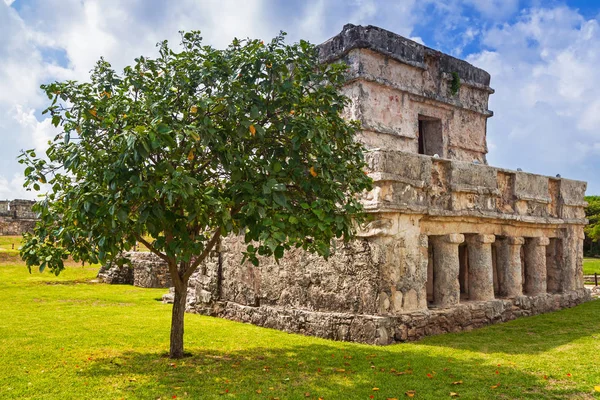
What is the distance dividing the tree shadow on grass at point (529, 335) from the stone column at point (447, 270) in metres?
0.67

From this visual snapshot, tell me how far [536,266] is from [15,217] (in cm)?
2638

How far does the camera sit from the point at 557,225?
12555 mm

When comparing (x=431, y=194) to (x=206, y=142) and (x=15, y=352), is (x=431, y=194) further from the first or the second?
(x=15, y=352)

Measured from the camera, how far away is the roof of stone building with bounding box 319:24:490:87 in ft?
37.3

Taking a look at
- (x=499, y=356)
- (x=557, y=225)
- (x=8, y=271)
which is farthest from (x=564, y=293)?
(x=8, y=271)

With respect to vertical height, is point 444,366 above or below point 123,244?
below

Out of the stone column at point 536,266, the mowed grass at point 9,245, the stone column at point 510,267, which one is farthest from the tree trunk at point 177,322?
the mowed grass at point 9,245

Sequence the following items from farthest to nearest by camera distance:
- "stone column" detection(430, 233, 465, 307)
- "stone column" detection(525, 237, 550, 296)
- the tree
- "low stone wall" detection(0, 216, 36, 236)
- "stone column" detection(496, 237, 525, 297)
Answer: "low stone wall" detection(0, 216, 36, 236) < "stone column" detection(525, 237, 550, 296) < "stone column" detection(496, 237, 525, 297) < "stone column" detection(430, 233, 465, 307) < the tree

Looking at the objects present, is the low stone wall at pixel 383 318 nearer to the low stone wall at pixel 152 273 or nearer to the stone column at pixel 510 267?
the stone column at pixel 510 267

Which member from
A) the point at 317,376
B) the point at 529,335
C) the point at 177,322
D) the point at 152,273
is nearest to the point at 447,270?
the point at 529,335

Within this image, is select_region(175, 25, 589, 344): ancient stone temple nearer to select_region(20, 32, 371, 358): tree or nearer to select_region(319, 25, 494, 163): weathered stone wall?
select_region(319, 25, 494, 163): weathered stone wall

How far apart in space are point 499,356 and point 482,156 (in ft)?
24.6

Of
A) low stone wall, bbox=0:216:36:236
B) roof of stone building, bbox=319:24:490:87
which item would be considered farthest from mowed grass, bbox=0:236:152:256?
roof of stone building, bbox=319:24:490:87

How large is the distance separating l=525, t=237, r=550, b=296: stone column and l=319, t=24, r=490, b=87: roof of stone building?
455 cm
